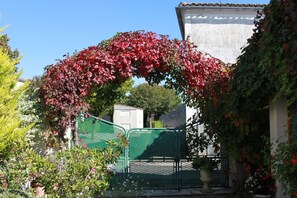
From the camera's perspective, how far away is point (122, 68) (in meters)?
8.27

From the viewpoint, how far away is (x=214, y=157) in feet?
31.8

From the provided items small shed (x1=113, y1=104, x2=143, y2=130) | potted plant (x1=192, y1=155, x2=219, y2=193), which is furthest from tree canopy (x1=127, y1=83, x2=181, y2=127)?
potted plant (x1=192, y1=155, x2=219, y2=193)

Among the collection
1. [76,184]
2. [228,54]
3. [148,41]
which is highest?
[228,54]

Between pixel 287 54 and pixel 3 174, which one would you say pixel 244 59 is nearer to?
pixel 287 54

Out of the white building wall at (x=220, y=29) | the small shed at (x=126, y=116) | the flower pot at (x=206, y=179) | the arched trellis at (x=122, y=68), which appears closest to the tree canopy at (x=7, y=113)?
the arched trellis at (x=122, y=68)

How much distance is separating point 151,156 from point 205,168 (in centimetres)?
172

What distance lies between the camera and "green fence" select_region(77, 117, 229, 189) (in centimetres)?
997

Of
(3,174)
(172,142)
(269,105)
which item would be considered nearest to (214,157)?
(172,142)

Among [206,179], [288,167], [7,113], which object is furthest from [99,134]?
[288,167]

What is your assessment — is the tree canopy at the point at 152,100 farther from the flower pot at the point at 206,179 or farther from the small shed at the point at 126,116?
the flower pot at the point at 206,179

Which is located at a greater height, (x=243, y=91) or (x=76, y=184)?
(x=243, y=91)

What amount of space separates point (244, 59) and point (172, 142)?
428 cm

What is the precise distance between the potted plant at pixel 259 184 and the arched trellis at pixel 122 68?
2.50 meters

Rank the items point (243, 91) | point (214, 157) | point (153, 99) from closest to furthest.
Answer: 1. point (243, 91)
2. point (214, 157)
3. point (153, 99)
